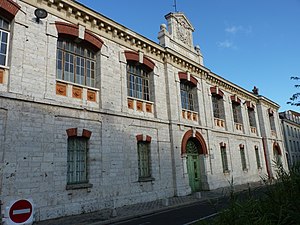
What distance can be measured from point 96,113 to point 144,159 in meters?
3.64

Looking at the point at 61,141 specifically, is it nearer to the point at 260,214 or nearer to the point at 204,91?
the point at 260,214

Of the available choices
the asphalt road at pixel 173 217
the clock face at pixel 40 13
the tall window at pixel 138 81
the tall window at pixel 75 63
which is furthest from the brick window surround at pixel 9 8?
the asphalt road at pixel 173 217

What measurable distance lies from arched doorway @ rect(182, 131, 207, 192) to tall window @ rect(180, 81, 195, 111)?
1.92m

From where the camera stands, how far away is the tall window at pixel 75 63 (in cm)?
1081

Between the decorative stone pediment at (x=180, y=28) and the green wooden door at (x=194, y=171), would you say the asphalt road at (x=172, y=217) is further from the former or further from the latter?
the decorative stone pediment at (x=180, y=28)

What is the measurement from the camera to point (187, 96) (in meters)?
17.5

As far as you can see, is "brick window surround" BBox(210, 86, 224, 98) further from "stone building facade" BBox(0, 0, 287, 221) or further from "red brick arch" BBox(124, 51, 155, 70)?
"red brick arch" BBox(124, 51, 155, 70)

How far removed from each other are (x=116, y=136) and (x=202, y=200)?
537 cm

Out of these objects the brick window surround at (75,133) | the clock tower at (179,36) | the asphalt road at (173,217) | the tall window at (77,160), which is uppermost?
the clock tower at (179,36)

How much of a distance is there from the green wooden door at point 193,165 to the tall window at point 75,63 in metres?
7.80

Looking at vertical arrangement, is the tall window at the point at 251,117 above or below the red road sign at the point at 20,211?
above

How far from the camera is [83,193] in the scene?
10.0 meters

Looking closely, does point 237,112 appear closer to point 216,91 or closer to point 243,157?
point 243,157

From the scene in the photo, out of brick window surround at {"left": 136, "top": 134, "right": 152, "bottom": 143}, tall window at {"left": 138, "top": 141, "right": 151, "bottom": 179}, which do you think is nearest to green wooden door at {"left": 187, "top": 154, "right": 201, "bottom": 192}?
tall window at {"left": 138, "top": 141, "right": 151, "bottom": 179}
